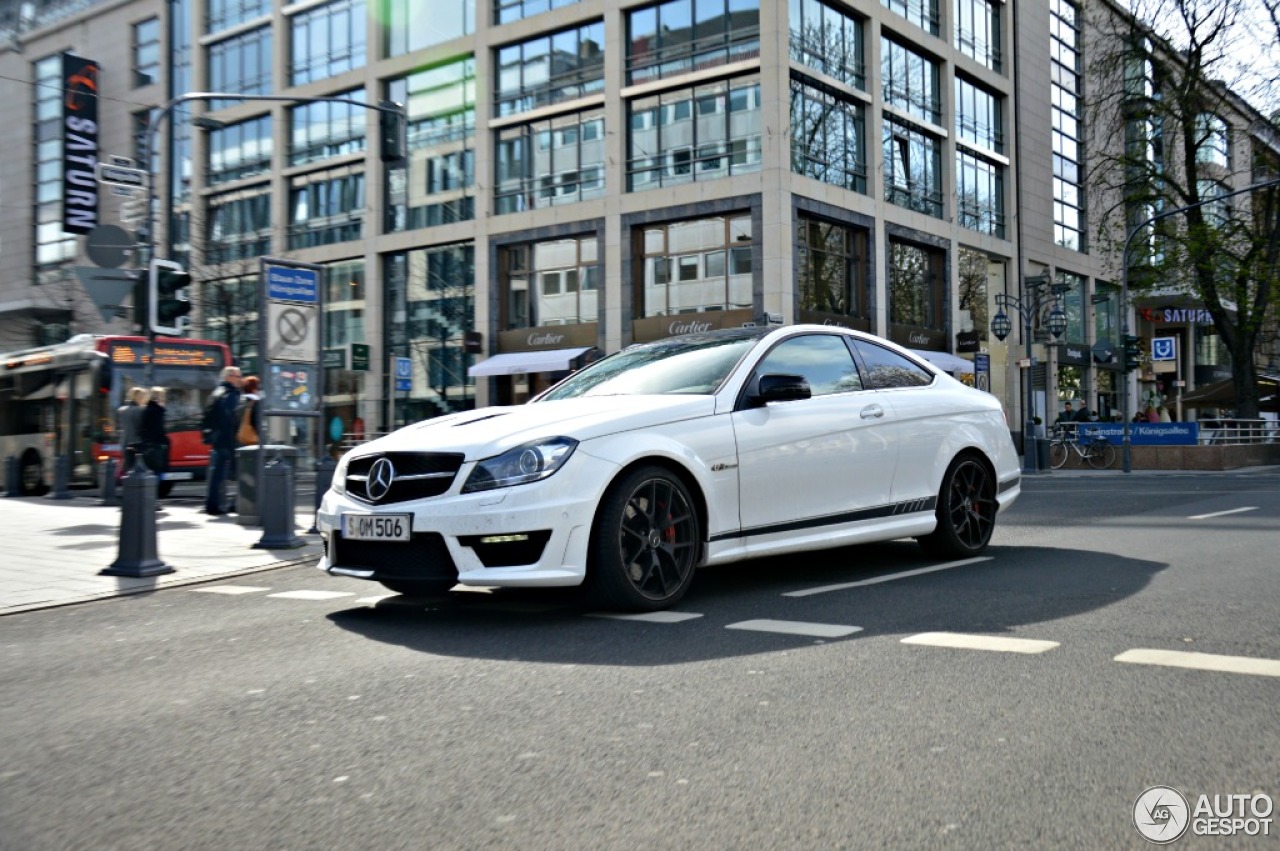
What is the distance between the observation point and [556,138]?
106ft

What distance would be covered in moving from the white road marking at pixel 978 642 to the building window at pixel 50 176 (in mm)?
48675

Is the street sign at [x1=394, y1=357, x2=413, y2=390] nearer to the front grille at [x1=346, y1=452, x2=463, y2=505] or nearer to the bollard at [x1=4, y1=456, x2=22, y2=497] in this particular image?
the bollard at [x1=4, y1=456, x2=22, y2=497]

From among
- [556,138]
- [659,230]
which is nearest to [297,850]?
[659,230]

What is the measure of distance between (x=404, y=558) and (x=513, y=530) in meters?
0.62

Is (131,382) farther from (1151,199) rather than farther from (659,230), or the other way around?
(1151,199)

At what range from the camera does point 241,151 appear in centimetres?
3997

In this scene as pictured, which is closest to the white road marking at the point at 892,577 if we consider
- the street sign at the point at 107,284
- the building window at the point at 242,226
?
the street sign at the point at 107,284

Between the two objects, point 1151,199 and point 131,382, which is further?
point 1151,199

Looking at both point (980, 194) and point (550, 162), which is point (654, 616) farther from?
point (980, 194)

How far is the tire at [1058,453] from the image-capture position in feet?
94.9

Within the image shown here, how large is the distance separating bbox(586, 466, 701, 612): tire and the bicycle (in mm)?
23226

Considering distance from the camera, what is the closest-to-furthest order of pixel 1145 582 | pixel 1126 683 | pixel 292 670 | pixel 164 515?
pixel 1126 683, pixel 292 670, pixel 1145 582, pixel 164 515

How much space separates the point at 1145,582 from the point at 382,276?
31960 mm

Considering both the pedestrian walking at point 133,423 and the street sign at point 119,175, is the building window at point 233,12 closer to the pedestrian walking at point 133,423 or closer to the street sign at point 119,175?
the street sign at point 119,175
